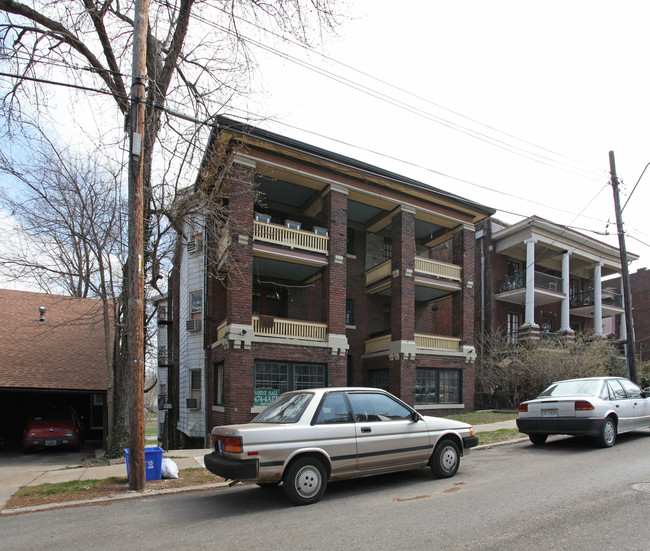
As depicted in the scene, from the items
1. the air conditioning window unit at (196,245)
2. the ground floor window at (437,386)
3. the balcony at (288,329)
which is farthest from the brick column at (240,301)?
the ground floor window at (437,386)

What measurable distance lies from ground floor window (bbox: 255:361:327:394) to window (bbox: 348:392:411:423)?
9.33 m

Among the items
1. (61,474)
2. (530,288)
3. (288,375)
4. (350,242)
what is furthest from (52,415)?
(530,288)

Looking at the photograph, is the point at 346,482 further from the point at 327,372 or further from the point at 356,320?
the point at 356,320

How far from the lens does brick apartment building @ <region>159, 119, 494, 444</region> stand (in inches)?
639

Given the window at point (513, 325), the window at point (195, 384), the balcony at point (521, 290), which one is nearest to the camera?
the window at point (195, 384)

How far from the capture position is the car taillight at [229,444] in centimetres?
630

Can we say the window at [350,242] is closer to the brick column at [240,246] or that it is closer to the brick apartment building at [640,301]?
the brick column at [240,246]

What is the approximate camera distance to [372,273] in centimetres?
2184

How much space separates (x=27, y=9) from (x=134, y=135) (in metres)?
5.80

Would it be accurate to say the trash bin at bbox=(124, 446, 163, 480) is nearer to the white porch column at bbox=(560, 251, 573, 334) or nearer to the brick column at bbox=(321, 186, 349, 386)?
the brick column at bbox=(321, 186, 349, 386)

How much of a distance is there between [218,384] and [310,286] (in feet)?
17.5

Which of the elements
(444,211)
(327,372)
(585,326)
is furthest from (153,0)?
(585,326)

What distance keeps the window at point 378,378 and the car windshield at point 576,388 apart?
9.47m

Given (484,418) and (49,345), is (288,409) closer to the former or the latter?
(484,418)
